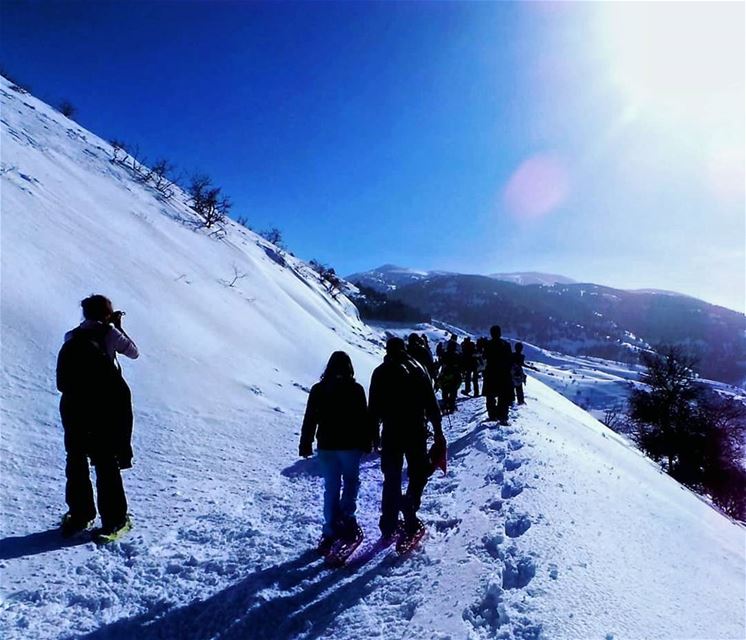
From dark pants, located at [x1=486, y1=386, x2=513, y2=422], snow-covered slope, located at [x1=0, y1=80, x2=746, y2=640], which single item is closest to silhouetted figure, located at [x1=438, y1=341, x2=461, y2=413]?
snow-covered slope, located at [x1=0, y1=80, x2=746, y2=640]

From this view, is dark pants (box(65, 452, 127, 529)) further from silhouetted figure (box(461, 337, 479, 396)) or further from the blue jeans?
silhouetted figure (box(461, 337, 479, 396))

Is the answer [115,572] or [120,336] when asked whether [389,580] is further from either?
[120,336]

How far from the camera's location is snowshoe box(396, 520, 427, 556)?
4539mm

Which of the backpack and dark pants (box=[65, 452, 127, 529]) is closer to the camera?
the backpack

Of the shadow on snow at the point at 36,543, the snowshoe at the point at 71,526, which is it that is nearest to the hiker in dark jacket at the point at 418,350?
the snowshoe at the point at 71,526

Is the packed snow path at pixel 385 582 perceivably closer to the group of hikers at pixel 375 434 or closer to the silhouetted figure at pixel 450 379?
the group of hikers at pixel 375 434

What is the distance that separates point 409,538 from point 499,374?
20.4 feet

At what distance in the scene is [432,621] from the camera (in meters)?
3.39

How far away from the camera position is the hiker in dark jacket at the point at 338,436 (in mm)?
4383

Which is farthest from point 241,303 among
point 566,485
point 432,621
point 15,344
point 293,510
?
point 432,621

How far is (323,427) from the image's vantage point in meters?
4.41

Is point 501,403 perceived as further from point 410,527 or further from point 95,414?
point 95,414

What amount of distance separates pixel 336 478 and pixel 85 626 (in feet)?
7.28

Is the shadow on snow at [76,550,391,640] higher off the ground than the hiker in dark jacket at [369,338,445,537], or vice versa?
the hiker in dark jacket at [369,338,445,537]
